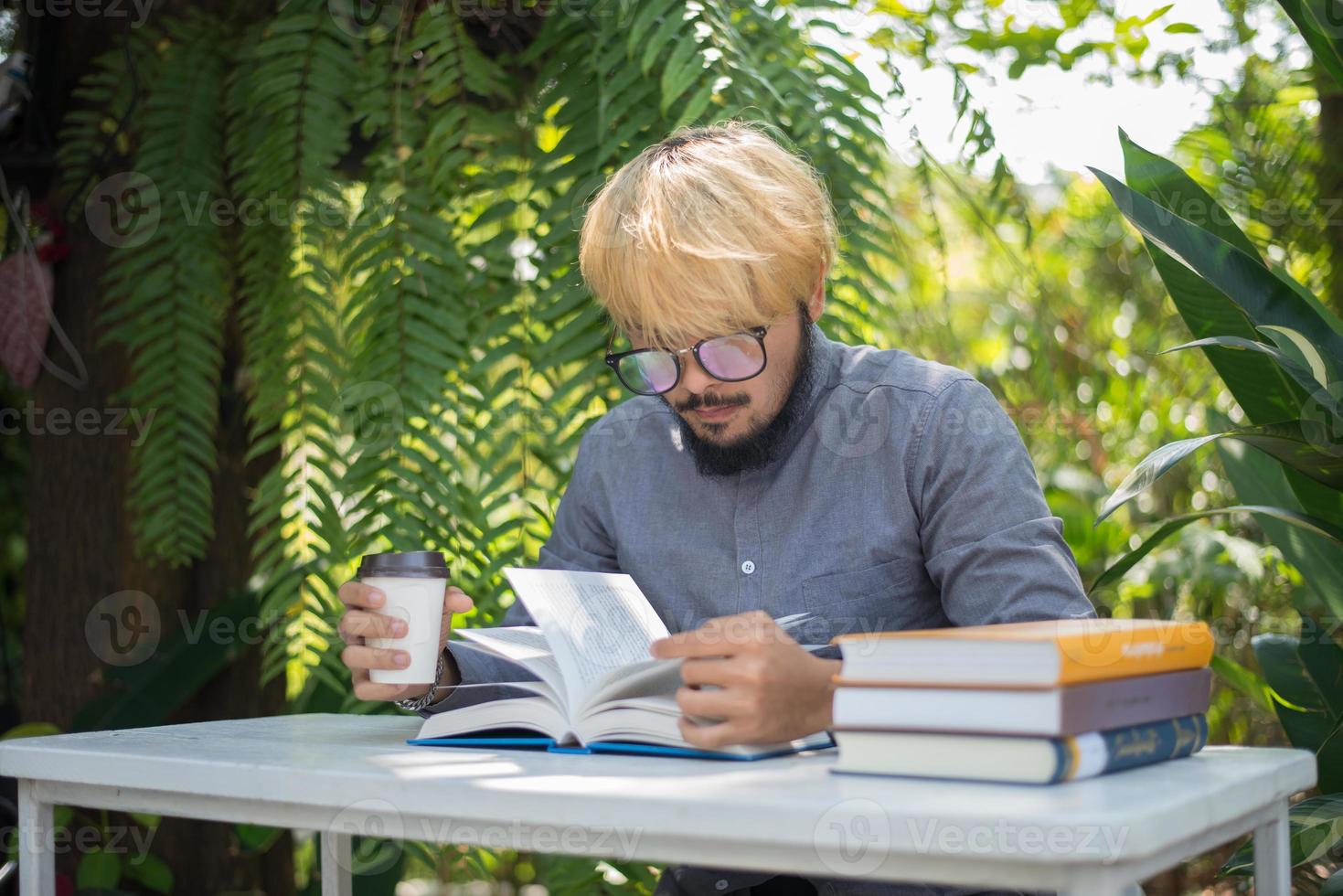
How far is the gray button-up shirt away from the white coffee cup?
6.9 inches

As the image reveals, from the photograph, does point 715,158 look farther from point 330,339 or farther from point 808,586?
point 330,339

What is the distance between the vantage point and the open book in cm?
118

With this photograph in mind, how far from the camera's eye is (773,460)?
1.70 meters

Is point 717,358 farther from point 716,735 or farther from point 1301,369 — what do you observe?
point 1301,369

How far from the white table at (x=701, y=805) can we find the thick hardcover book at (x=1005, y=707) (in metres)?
0.04

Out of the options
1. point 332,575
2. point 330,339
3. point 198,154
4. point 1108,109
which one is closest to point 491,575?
point 332,575

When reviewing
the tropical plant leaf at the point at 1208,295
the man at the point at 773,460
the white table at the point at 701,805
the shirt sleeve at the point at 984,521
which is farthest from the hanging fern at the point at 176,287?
the tropical plant leaf at the point at 1208,295

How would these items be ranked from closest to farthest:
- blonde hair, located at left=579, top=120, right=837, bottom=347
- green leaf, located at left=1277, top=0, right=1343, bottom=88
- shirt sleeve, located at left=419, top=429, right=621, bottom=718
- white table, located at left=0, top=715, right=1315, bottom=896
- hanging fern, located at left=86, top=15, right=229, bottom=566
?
white table, located at left=0, top=715, right=1315, bottom=896
blonde hair, located at left=579, top=120, right=837, bottom=347
green leaf, located at left=1277, top=0, right=1343, bottom=88
shirt sleeve, located at left=419, top=429, right=621, bottom=718
hanging fern, located at left=86, top=15, right=229, bottom=566

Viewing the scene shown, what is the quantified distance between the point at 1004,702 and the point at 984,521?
0.54 m

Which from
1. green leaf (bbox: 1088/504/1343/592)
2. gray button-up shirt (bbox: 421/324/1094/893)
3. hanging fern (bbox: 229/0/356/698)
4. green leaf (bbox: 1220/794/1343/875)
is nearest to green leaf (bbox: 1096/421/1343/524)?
green leaf (bbox: 1088/504/1343/592)

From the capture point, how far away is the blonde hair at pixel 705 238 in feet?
5.13

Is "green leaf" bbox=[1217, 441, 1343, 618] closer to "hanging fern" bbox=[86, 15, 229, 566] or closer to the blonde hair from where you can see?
the blonde hair

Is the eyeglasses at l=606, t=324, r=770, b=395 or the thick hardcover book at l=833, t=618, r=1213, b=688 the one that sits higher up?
the eyeglasses at l=606, t=324, r=770, b=395

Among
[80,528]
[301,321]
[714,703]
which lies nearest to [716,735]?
[714,703]
